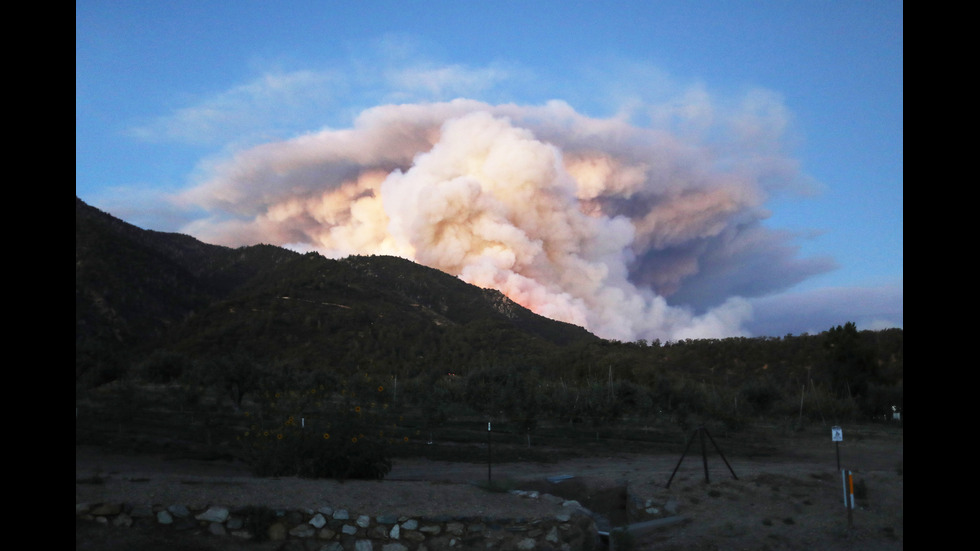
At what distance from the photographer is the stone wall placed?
733 centimetres

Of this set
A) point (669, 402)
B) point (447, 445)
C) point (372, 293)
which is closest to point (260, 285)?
point (372, 293)

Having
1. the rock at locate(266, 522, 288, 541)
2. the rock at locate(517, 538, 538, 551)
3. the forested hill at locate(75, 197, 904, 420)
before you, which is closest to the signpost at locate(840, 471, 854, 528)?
the rock at locate(517, 538, 538, 551)

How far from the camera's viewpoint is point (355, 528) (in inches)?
306

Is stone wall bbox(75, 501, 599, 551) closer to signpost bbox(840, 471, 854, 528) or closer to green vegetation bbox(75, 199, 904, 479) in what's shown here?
green vegetation bbox(75, 199, 904, 479)

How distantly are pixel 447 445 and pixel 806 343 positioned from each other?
42.5 meters

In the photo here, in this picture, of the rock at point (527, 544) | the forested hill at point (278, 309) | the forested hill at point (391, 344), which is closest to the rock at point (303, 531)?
the rock at point (527, 544)

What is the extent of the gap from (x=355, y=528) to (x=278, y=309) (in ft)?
161

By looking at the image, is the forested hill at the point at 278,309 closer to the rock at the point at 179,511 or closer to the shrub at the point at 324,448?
the shrub at the point at 324,448

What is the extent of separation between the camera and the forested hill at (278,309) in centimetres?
4509

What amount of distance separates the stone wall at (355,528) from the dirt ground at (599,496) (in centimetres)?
15

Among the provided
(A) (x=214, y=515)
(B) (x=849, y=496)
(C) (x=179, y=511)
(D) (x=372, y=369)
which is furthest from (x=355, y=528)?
(D) (x=372, y=369)
